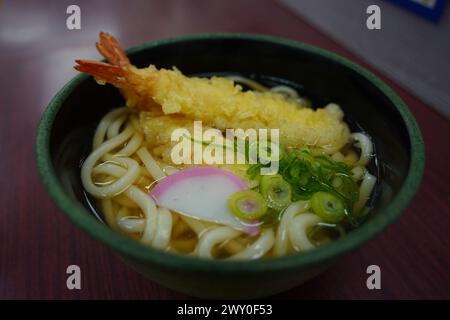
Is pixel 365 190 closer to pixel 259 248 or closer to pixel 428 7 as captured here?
pixel 259 248

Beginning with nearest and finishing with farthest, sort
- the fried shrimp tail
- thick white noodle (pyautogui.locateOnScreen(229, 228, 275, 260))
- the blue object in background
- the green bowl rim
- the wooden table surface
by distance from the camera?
the green bowl rim, thick white noodle (pyautogui.locateOnScreen(229, 228, 275, 260)), the wooden table surface, the fried shrimp tail, the blue object in background

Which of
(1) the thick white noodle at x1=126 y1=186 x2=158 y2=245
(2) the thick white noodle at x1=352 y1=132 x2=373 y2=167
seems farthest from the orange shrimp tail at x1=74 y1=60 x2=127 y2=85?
(2) the thick white noodle at x1=352 y1=132 x2=373 y2=167

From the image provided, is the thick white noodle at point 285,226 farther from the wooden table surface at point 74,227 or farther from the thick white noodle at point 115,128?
the thick white noodle at point 115,128

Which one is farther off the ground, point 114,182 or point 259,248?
point 114,182

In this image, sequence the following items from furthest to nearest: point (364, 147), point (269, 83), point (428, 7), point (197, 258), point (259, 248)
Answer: point (428, 7), point (269, 83), point (364, 147), point (259, 248), point (197, 258)

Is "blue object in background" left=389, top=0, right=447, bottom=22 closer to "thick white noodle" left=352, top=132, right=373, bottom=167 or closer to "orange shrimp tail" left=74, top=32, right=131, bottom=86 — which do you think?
Answer: "thick white noodle" left=352, top=132, right=373, bottom=167

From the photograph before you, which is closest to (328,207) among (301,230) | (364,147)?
(301,230)
